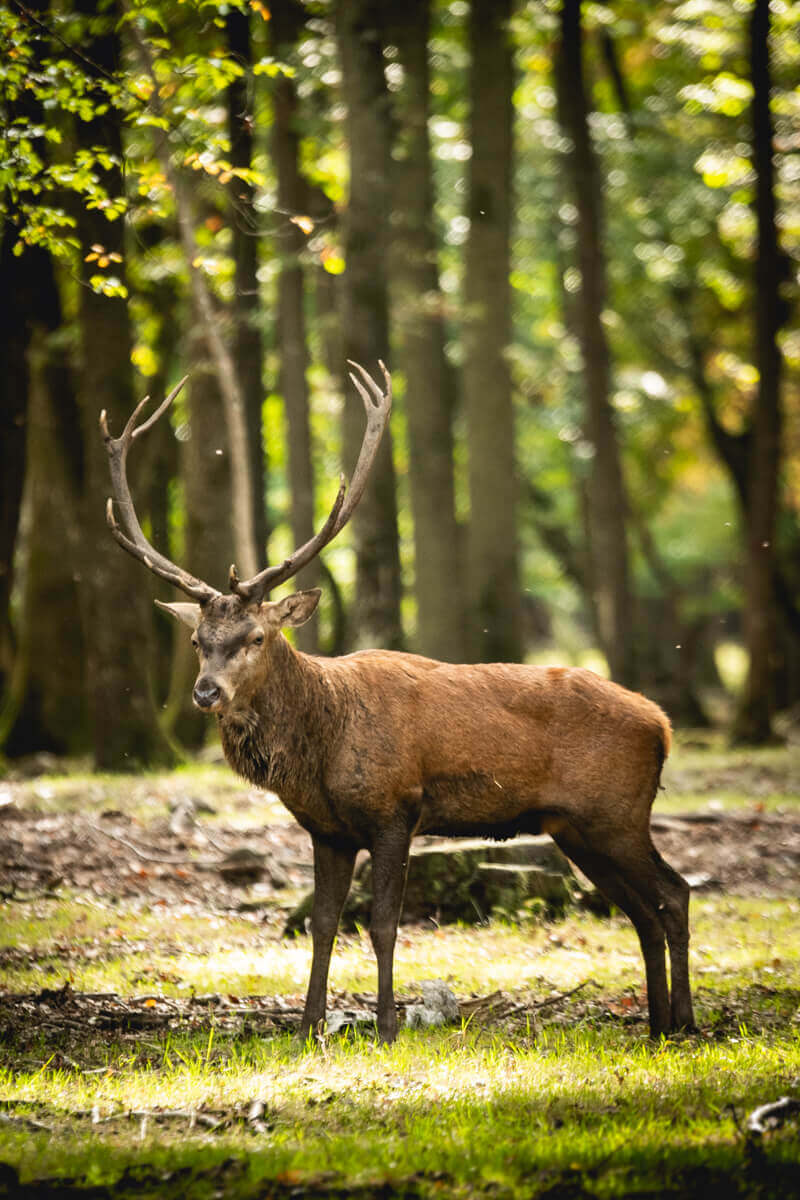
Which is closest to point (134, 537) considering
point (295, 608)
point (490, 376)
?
point (295, 608)

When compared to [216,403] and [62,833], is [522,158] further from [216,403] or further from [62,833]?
[62,833]

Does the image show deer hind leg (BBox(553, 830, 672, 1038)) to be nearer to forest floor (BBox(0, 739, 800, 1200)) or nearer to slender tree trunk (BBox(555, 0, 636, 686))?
forest floor (BBox(0, 739, 800, 1200))

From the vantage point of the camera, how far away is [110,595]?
15.1 meters

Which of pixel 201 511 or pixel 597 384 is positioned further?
pixel 597 384

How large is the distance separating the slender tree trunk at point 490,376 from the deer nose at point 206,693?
13155 mm

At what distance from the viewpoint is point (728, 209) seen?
83.1ft

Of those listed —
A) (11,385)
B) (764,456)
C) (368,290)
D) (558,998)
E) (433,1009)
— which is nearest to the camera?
(433,1009)

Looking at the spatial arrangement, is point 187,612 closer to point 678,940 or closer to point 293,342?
point 678,940

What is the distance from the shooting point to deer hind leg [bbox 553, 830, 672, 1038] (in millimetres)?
7273

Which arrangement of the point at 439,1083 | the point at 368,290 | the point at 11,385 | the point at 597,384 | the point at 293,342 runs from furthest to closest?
the point at 597,384, the point at 293,342, the point at 368,290, the point at 11,385, the point at 439,1083

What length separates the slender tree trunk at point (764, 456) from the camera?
20.3 meters

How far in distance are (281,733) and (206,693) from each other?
1.96ft

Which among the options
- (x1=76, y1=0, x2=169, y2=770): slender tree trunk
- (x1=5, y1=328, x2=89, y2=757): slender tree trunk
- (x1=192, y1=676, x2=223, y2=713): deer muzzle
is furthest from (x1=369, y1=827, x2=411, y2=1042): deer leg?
(x1=5, y1=328, x2=89, y2=757): slender tree trunk

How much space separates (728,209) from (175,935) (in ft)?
65.2
